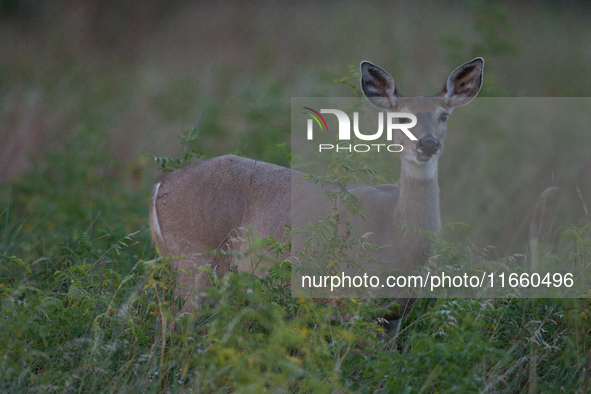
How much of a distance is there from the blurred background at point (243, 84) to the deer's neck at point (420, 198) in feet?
1.30

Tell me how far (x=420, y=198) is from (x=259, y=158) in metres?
3.01

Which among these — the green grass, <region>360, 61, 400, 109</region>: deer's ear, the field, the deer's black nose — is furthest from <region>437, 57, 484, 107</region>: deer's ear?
the green grass

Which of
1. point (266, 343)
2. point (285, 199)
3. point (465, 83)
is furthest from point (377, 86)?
point (266, 343)

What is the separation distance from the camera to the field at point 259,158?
316 cm

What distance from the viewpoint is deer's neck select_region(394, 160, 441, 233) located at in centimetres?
412

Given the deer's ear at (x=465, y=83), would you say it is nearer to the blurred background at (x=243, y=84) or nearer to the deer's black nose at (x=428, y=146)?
the deer's black nose at (x=428, y=146)

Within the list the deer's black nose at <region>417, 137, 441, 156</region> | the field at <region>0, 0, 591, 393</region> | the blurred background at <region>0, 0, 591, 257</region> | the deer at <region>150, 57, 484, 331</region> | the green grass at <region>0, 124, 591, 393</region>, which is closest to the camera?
the green grass at <region>0, 124, 591, 393</region>

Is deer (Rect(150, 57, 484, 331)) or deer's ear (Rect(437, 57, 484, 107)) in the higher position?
deer's ear (Rect(437, 57, 484, 107))

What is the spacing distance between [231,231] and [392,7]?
10.7 m

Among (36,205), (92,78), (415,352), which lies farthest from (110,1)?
(415,352)

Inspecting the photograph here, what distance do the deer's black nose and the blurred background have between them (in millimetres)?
747

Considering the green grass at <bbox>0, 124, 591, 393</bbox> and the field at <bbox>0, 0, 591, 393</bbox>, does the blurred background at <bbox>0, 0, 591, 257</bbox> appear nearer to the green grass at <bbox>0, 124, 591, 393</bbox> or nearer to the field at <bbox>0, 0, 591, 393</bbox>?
the field at <bbox>0, 0, 591, 393</bbox>

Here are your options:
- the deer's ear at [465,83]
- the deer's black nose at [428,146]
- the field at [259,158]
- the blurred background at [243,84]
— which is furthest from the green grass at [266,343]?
the deer's ear at [465,83]

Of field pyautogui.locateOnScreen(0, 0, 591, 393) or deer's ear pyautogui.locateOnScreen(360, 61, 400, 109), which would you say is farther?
deer's ear pyautogui.locateOnScreen(360, 61, 400, 109)
